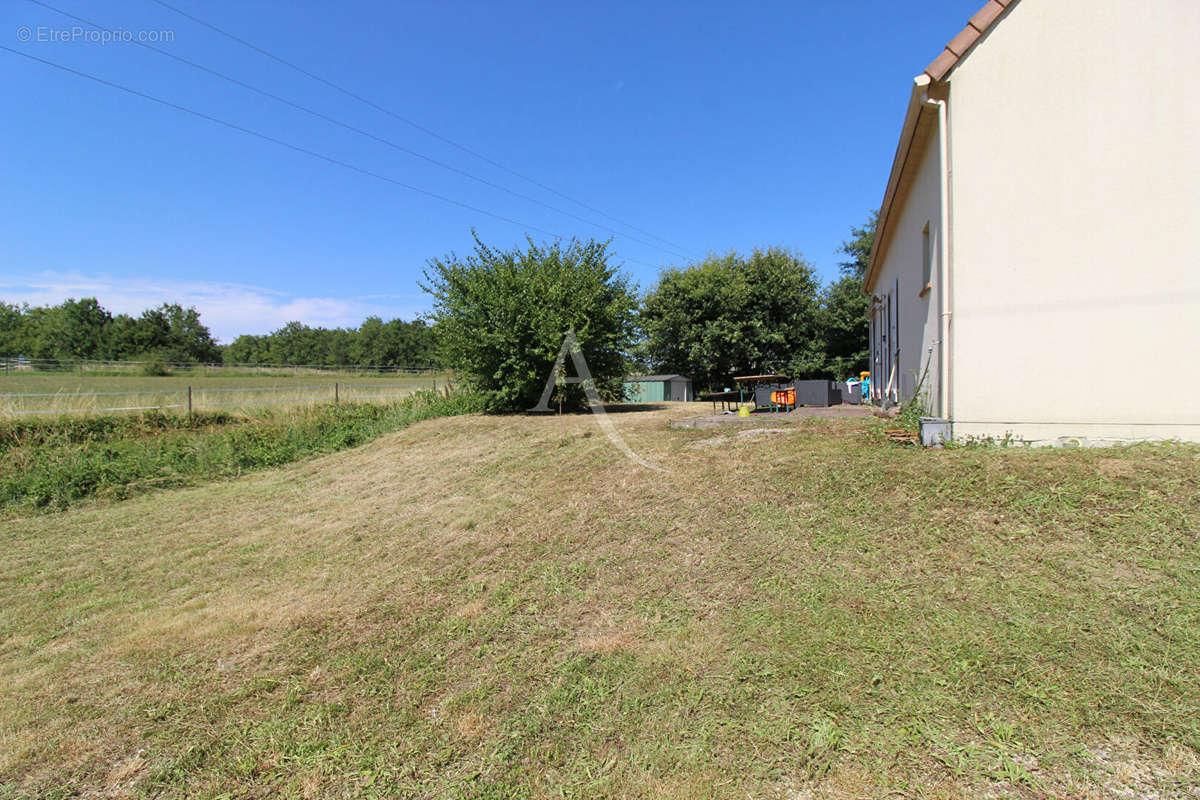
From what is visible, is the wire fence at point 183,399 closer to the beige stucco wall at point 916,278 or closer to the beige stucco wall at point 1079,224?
the beige stucco wall at point 916,278

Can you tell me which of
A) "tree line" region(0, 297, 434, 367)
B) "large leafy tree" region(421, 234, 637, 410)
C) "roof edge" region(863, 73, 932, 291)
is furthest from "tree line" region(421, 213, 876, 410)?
"tree line" region(0, 297, 434, 367)

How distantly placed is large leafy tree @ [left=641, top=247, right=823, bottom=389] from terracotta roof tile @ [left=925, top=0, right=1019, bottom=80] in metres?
18.8

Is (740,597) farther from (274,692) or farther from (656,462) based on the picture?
(656,462)

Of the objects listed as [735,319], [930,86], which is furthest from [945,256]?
[735,319]

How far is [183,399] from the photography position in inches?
516

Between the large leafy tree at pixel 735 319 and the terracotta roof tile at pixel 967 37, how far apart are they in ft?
61.8

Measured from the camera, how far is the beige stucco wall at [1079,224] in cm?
470

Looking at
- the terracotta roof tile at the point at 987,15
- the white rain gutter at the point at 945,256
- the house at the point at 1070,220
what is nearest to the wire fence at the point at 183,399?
the white rain gutter at the point at 945,256

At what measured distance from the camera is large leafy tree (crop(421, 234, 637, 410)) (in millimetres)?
11477

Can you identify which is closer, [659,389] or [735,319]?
[659,389]

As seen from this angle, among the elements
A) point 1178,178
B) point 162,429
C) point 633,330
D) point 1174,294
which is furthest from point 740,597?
point 162,429

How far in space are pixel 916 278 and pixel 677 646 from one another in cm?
693

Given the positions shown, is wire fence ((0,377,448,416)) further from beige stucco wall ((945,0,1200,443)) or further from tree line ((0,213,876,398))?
beige stucco wall ((945,0,1200,443))

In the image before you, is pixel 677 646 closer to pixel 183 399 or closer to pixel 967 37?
pixel 967 37
